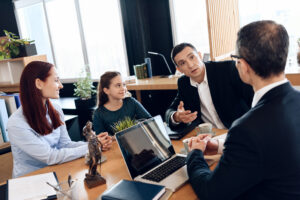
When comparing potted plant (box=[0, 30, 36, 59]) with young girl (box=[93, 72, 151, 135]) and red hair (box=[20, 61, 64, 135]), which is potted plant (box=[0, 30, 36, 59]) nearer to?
young girl (box=[93, 72, 151, 135])

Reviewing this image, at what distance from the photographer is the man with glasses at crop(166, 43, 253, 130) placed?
2.14m

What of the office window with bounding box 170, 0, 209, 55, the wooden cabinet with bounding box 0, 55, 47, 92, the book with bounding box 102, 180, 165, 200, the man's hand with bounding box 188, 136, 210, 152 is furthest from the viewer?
the wooden cabinet with bounding box 0, 55, 47, 92

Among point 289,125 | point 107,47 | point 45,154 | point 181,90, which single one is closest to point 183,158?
point 289,125

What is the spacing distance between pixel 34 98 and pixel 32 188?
0.68m

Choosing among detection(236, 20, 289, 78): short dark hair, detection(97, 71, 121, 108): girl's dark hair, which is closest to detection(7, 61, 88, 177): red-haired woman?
detection(97, 71, 121, 108): girl's dark hair

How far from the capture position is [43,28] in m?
→ 5.44

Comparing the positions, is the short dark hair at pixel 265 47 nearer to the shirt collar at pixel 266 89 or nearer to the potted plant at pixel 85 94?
the shirt collar at pixel 266 89

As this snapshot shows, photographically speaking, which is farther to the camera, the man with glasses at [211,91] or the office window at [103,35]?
the office window at [103,35]

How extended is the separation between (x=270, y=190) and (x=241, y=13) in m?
3.01

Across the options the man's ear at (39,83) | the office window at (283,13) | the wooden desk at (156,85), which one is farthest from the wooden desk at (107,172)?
the office window at (283,13)

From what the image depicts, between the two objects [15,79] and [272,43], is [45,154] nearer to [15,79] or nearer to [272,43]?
[272,43]

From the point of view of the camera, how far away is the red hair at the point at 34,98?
5.87 ft

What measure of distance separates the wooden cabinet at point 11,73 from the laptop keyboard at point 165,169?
305 cm

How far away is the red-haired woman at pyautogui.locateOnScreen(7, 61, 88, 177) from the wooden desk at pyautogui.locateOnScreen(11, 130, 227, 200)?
0.09 meters
